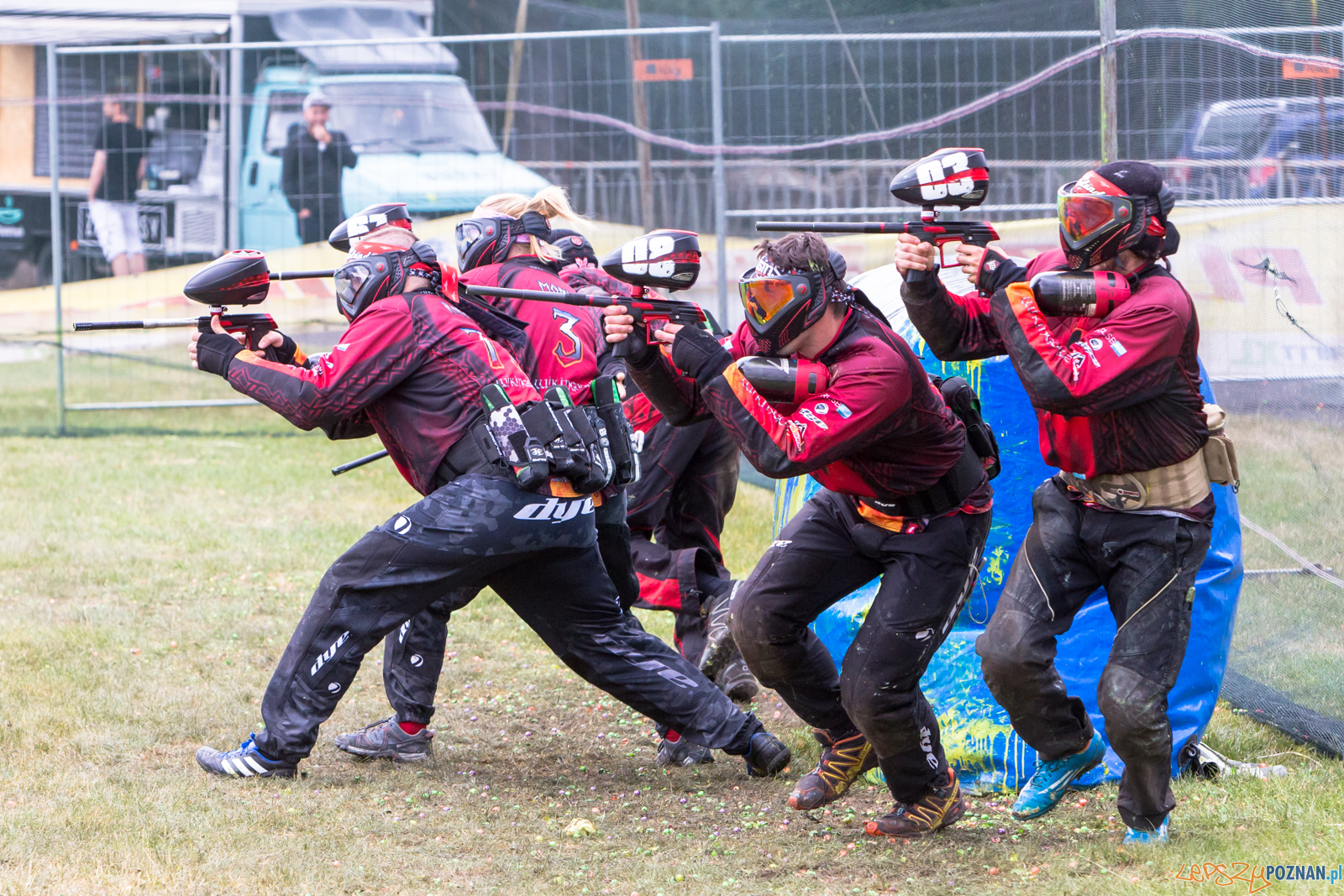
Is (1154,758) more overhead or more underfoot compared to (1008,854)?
more overhead

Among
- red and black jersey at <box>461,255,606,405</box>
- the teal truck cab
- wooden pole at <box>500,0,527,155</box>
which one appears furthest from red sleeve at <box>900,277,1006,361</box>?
the teal truck cab

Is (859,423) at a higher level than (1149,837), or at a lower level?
higher

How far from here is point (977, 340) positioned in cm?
427

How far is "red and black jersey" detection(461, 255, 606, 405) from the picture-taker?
18.5 ft

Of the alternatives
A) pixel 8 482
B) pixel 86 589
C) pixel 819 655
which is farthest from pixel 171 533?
pixel 819 655

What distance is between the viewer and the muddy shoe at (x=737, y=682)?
5883mm

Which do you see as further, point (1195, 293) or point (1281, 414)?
point (1195, 293)

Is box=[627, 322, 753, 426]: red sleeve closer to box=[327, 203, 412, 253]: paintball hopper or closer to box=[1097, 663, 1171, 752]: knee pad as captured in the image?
box=[327, 203, 412, 253]: paintball hopper

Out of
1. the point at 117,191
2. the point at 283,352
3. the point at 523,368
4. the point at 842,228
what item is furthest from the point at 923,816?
the point at 117,191

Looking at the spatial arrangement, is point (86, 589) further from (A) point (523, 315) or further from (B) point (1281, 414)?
(B) point (1281, 414)

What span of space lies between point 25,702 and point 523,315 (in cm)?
250

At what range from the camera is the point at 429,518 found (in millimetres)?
4516

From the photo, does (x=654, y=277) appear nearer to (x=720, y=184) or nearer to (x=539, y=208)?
(x=539, y=208)

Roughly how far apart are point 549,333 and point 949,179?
220 cm
